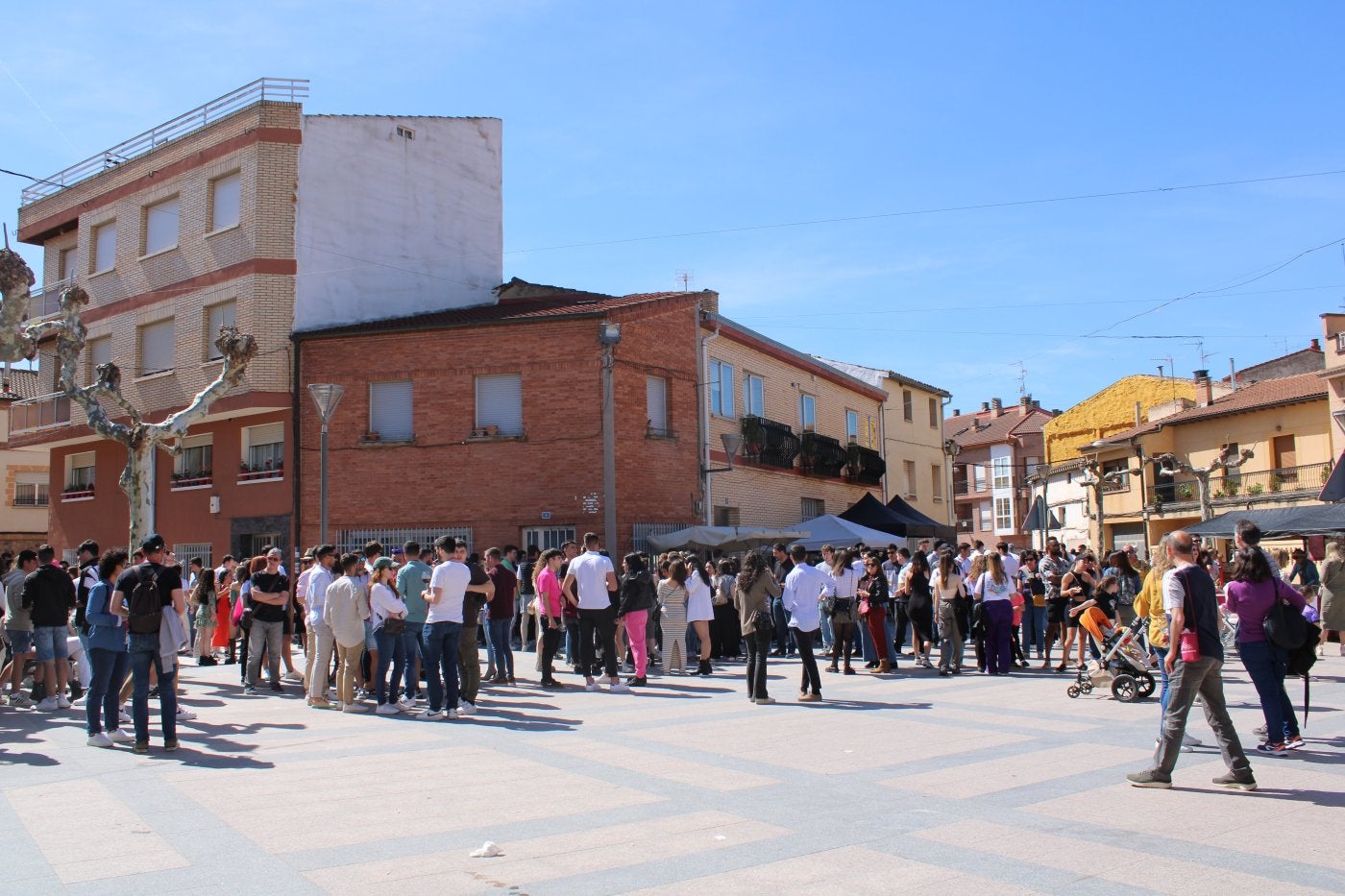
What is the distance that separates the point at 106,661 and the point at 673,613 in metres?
7.07

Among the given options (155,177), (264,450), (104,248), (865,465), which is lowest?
(264,450)

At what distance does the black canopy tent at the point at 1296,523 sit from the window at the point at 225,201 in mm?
19573

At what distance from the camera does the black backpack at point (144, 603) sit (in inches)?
367

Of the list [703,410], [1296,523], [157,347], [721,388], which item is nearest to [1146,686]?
[1296,523]

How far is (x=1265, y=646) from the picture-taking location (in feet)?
27.9

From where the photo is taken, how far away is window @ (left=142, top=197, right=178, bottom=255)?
83.1 ft

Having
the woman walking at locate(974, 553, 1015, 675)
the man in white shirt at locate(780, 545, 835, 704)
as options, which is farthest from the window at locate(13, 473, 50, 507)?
the woman walking at locate(974, 553, 1015, 675)

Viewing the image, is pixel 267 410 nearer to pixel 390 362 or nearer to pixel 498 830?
pixel 390 362

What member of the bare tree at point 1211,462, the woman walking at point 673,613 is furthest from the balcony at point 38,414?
the bare tree at point 1211,462

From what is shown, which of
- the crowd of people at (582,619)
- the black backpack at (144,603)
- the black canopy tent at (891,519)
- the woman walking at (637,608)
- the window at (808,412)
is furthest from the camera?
the window at (808,412)

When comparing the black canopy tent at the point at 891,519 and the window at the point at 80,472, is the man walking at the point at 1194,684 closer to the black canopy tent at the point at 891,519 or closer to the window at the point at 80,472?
the black canopy tent at the point at 891,519

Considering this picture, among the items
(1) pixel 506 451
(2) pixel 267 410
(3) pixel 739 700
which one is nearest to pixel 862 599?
(3) pixel 739 700

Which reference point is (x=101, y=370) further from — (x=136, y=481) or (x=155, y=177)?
(x=155, y=177)

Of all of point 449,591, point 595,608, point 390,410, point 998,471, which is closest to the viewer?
point 449,591
